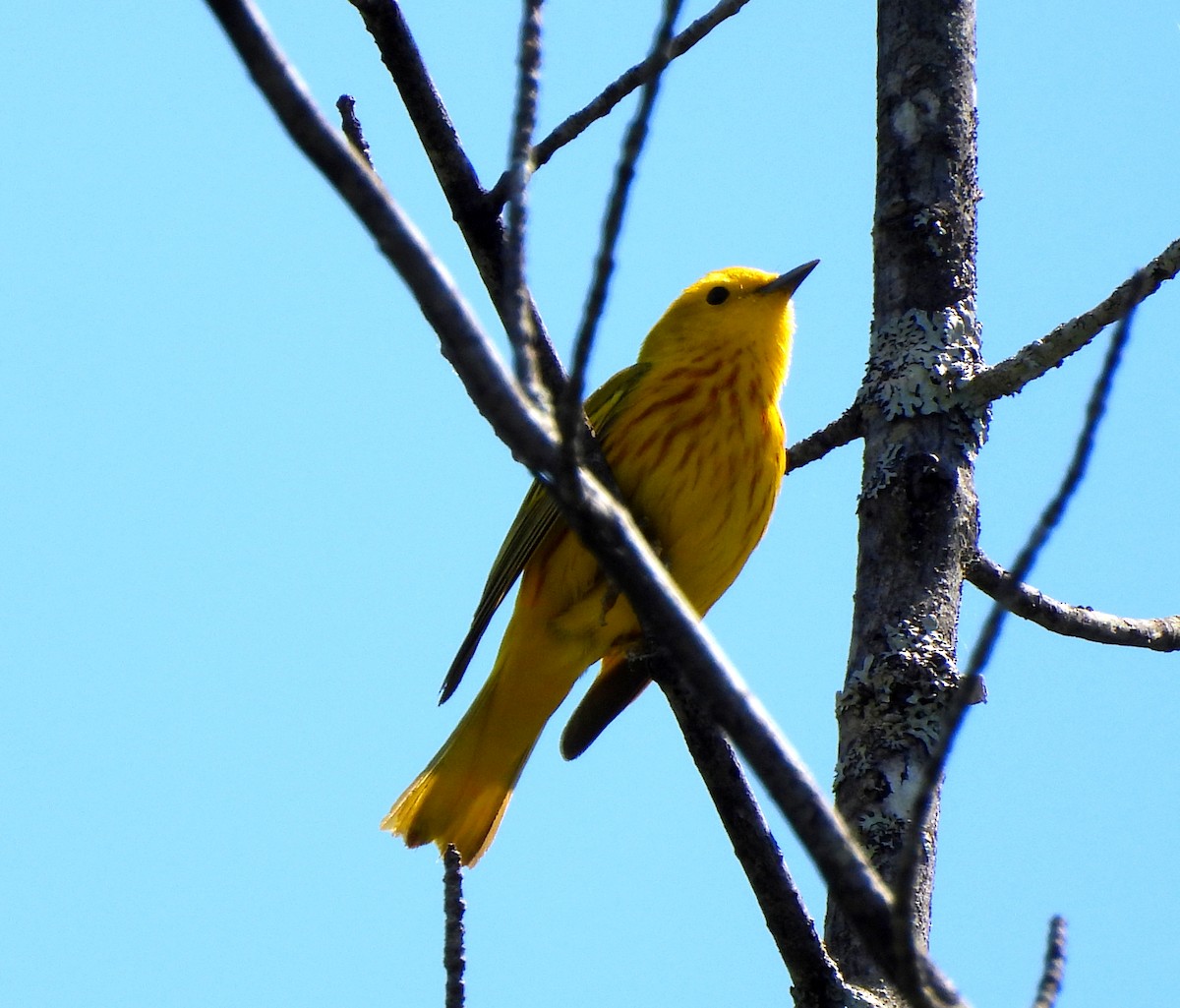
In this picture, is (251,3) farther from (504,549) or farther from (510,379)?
(504,549)

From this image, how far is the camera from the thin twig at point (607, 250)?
1.67 metres

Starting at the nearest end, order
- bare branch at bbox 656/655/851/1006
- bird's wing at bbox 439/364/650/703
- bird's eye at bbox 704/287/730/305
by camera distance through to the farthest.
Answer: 1. bare branch at bbox 656/655/851/1006
2. bird's wing at bbox 439/364/650/703
3. bird's eye at bbox 704/287/730/305

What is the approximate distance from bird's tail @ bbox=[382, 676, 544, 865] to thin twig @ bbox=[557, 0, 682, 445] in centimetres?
333

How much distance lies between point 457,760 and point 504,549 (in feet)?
2.54

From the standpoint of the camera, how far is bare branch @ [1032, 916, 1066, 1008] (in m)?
1.92

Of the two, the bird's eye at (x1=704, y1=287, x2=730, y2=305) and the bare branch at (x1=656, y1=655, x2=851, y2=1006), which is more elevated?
the bird's eye at (x1=704, y1=287, x2=730, y2=305)

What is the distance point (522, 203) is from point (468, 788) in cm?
→ 341

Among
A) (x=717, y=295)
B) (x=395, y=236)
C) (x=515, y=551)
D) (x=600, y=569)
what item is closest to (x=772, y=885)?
(x=395, y=236)

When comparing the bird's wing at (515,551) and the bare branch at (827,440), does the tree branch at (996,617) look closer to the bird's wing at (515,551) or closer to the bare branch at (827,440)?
the bare branch at (827,440)

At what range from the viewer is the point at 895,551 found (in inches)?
139

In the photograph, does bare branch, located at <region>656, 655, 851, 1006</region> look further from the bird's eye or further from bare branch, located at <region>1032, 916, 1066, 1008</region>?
the bird's eye

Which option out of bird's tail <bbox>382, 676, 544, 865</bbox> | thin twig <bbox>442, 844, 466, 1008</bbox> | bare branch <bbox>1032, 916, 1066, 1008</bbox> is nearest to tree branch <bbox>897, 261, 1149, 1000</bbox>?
bare branch <bbox>1032, 916, 1066, 1008</bbox>

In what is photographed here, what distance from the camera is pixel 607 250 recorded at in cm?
168

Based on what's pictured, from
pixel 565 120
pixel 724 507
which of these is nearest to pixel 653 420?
pixel 724 507
